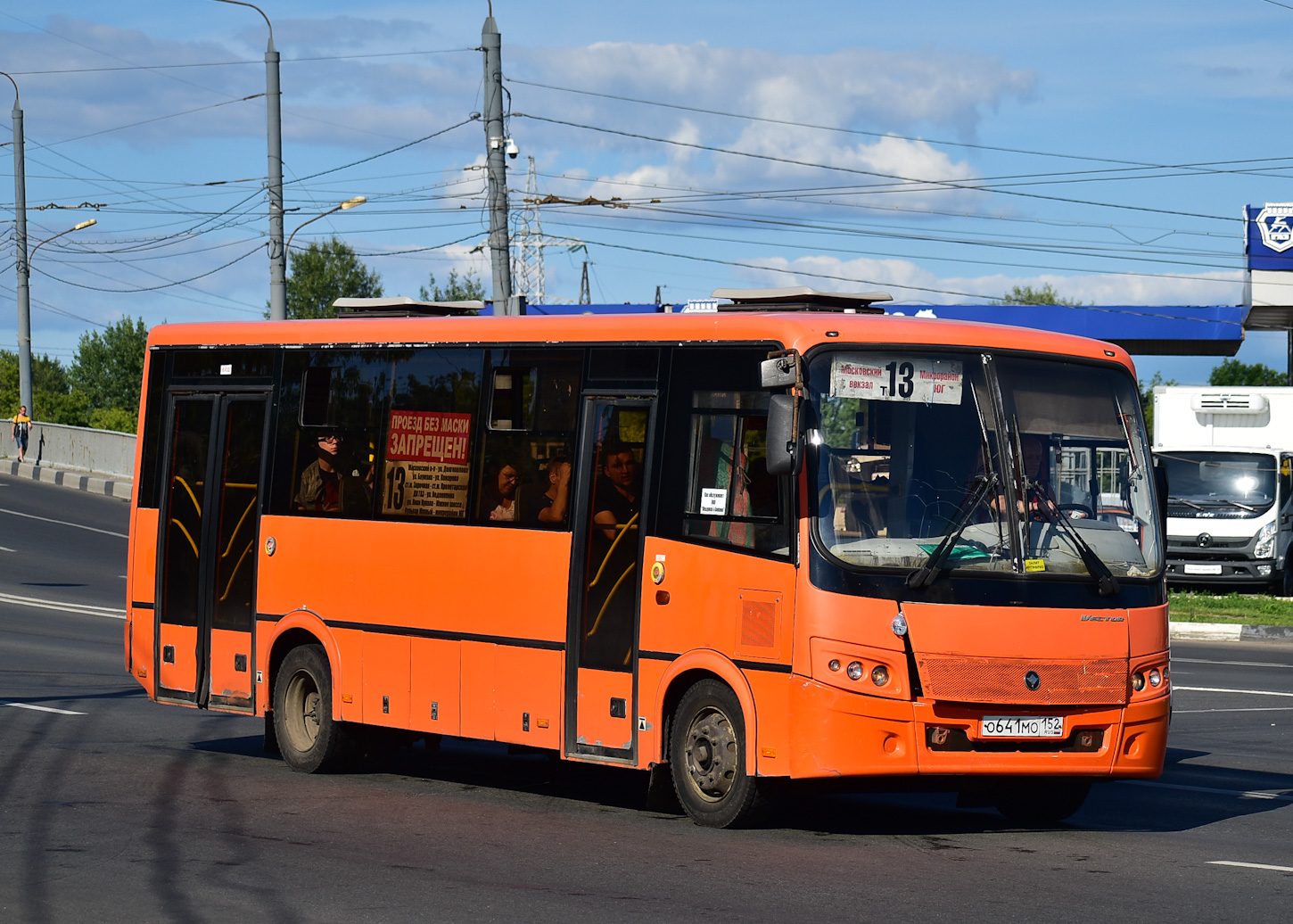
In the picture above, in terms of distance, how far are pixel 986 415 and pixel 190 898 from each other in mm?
4649

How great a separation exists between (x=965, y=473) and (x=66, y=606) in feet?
59.9

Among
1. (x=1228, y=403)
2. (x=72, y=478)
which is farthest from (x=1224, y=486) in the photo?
(x=72, y=478)

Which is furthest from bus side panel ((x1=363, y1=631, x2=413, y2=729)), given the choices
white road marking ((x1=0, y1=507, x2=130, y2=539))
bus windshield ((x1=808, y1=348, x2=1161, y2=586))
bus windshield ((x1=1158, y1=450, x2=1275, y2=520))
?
white road marking ((x1=0, y1=507, x2=130, y2=539))

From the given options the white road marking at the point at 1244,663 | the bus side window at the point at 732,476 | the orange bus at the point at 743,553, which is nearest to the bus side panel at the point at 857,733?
the orange bus at the point at 743,553

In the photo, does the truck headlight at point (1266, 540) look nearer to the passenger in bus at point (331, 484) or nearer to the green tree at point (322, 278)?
the passenger in bus at point (331, 484)

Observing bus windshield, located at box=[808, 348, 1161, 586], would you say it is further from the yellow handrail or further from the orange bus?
the yellow handrail

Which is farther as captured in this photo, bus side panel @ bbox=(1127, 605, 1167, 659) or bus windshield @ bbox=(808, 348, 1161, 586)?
bus side panel @ bbox=(1127, 605, 1167, 659)

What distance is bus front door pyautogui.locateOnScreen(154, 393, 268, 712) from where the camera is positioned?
12875 mm

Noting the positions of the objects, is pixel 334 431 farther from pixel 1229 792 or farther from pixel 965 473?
pixel 1229 792

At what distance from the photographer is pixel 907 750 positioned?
897cm

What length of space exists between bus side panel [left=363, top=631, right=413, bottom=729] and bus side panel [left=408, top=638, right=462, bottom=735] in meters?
0.08

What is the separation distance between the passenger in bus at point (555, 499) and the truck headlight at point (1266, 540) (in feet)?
67.4

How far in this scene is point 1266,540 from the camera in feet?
93.7

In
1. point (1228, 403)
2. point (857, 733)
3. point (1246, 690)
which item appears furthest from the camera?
point (1228, 403)
